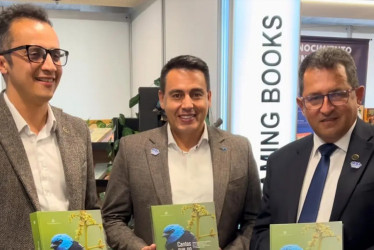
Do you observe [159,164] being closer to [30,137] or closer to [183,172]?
[183,172]

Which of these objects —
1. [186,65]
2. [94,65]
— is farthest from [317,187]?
[94,65]

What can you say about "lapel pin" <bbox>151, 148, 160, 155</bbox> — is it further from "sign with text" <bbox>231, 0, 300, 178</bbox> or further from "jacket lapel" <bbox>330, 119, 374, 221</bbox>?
"sign with text" <bbox>231, 0, 300, 178</bbox>

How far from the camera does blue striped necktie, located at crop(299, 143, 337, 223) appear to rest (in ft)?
5.14

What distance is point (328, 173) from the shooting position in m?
1.60

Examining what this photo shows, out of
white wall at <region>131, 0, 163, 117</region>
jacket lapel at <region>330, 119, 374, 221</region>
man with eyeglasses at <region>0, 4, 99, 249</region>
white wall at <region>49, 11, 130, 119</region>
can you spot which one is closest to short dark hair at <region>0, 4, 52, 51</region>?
man with eyeglasses at <region>0, 4, 99, 249</region>

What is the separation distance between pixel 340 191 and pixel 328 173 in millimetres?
109

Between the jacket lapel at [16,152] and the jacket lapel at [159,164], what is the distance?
0.56m

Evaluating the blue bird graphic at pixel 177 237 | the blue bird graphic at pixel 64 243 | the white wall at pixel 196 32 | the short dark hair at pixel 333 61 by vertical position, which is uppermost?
the white wall at pixel 196 32

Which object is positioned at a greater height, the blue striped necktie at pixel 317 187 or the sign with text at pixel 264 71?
the sign with text at pixel 264 71

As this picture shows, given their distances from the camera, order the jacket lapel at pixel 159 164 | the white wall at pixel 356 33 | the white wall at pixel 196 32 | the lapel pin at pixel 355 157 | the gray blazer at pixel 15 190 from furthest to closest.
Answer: the white wall at pixel 356 33
the white wall at pixel 196 32
the jacket lapel at pixel 159 164
the lapel pin at pixel 355 157
the gray blazer at pixel 15 190

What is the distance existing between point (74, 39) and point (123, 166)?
4.98 metres

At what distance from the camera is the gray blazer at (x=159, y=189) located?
1.80 metres

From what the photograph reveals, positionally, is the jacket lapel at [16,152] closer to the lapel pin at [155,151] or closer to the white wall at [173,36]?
the lapel pin at [155,151]

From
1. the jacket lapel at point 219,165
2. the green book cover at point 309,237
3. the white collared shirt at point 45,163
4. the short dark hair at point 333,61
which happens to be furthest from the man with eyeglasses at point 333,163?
the white collared shirt at point 45,163
